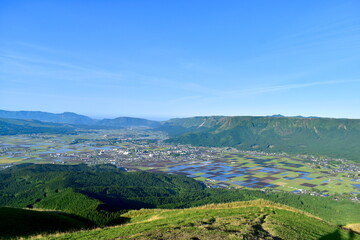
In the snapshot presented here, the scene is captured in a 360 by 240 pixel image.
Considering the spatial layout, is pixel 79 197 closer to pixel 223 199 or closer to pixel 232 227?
pixel 223 199

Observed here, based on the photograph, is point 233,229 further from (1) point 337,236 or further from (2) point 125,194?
(2) point 125,194

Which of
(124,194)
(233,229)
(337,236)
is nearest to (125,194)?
(124,194)

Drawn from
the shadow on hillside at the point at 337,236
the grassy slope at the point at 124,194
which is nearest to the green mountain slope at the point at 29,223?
the shadow on hillside at the point at 337,236

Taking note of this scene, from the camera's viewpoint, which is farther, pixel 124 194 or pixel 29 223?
pixel 124 194

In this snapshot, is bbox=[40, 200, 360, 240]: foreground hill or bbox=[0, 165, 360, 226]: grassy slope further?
bbox=[0, 165, 360, 226]: grassy slope

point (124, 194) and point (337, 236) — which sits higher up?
point (337, 236)

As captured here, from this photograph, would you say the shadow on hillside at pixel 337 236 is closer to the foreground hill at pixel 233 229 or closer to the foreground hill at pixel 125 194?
the foreground hill at pixel 233 229

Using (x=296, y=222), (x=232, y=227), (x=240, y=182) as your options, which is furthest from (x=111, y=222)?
(x=240, y=182)

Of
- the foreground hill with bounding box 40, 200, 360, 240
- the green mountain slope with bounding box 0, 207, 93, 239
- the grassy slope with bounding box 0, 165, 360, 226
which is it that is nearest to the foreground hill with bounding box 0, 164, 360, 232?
the grassy slope with bounding box 0, 165, 360, 226

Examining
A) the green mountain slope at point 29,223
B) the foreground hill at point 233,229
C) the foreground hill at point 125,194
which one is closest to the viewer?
the foreground hill at point 233,229

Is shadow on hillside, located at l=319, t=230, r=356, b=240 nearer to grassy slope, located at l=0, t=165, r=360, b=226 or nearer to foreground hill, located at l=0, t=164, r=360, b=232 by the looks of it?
foreground hill, located at l=0, t=164, r=360, b=232

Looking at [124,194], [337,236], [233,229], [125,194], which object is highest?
[233,229]
